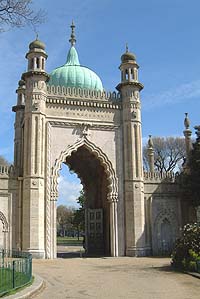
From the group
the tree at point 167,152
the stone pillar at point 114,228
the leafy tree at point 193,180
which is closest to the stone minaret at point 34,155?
the stone pillar at point 114,228

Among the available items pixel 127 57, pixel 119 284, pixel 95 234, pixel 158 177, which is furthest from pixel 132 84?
pixel 119 284

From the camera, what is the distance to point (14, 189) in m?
23.5

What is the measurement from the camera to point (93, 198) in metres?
30.3

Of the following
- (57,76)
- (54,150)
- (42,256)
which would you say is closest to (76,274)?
(42,256)

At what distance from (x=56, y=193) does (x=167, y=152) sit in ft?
90.4

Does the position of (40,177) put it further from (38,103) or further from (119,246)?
(119,246)

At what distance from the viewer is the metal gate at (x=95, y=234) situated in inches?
1097

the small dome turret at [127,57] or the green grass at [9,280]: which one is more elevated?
the small dome turret at [127,57]

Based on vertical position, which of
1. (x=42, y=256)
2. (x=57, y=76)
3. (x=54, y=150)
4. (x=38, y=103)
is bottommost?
(x=42, y=256)

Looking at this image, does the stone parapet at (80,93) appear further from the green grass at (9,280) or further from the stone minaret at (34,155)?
the green grass at (9,280)

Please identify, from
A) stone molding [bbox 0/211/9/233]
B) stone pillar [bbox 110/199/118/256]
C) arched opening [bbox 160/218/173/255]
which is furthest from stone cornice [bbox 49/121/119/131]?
arched opening [bbox 160/218/173/255]

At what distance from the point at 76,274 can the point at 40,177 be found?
30.0 ft

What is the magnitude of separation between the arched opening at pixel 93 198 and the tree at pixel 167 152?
18.5 meters

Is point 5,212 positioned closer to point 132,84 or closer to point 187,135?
point 132,84
